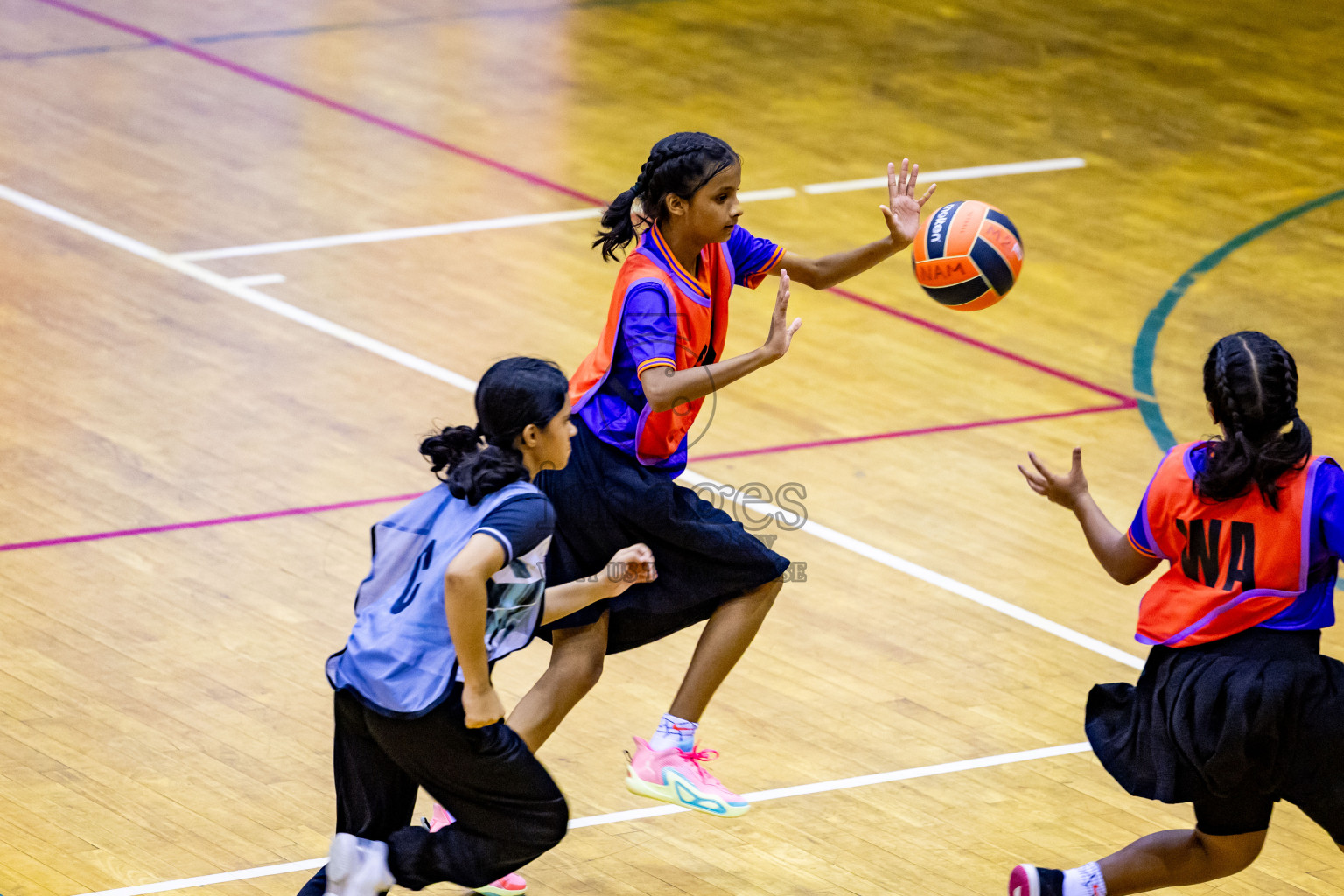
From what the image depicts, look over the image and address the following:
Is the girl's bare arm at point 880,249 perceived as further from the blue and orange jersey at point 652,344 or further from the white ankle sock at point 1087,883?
the white ankle sock at point 1087,883

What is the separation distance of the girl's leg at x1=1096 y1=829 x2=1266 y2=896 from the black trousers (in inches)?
52.6

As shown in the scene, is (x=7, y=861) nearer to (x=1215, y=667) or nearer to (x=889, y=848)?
(x=889, y=848)

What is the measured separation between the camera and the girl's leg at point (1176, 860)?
14.7 ft

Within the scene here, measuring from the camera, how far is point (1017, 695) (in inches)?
241

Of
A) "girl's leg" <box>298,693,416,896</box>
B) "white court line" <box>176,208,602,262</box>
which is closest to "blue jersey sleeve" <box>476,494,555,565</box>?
"girl's leg" <box>298,693,416,896</box>

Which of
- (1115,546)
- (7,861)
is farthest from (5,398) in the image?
(1115,546)

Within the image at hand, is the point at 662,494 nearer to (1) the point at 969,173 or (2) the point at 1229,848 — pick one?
(2) the point at 1229,848

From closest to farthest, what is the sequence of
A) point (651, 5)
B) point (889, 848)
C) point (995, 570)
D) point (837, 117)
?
1. point (889, 848)
2. point (995, 570)
3. point (837, 117)
4. point (651, 5)

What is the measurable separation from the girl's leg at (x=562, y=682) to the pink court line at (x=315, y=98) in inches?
226

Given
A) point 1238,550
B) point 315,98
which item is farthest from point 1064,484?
point 315,98

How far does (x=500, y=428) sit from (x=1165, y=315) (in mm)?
5944

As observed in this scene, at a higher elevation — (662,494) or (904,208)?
(904,208)

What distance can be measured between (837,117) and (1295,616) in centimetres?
826

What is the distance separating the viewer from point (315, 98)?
11875mm
